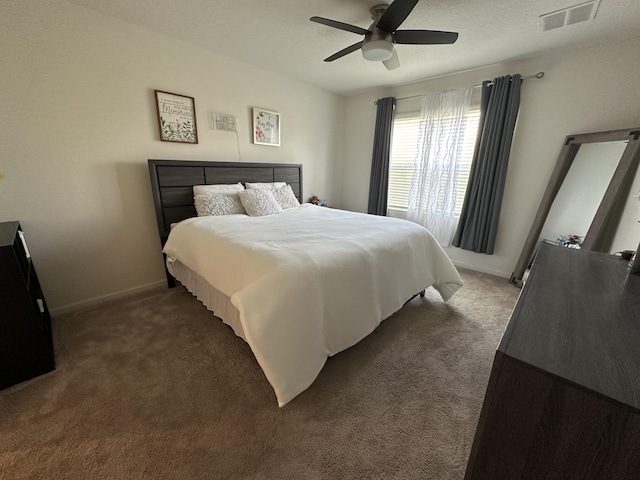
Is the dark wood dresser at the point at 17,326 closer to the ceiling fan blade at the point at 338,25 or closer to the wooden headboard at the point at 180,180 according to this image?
the wooden headboard at the point at 180,180

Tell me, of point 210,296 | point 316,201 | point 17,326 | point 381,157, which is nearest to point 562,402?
point 210,296

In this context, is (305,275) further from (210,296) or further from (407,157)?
(407,157)

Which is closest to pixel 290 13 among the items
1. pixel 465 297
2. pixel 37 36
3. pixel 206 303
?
pixel 37 36

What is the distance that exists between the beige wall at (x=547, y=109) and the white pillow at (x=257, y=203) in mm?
2571

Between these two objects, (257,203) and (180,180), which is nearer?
(180,180)

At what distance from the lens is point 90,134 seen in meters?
2.14

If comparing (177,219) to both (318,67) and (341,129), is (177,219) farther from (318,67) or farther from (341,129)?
(341,129)

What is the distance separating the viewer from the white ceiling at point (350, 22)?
1.87 metres

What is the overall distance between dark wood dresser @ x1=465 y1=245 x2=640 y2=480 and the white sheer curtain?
9.32ft

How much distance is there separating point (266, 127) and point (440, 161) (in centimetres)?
239

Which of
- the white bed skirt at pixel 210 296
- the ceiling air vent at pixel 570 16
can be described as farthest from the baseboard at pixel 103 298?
the ceiling air vent at pixel 570 16

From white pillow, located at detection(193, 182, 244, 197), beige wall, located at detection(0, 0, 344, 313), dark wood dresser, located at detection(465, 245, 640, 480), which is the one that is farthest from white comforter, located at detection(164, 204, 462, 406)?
dark wood dresser, located at detection(465, 245, 640, 480)

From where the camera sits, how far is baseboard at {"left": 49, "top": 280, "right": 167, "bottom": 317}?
2.19 meters

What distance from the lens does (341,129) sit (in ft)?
14.3
